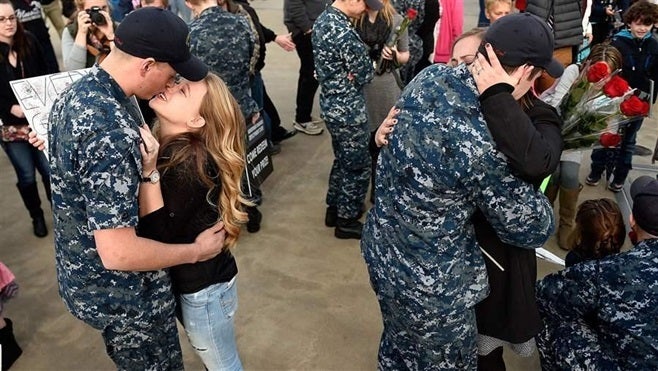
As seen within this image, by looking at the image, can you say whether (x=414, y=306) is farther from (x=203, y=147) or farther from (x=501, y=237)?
(x=203, y=147)

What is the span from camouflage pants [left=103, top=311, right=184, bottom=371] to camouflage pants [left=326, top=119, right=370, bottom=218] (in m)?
1.87

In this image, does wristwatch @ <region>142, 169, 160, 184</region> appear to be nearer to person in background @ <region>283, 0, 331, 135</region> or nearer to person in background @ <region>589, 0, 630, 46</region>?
person in background @ <region>283, 0, 331, 135</region>

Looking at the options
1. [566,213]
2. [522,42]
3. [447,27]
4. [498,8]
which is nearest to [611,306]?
[522,42]

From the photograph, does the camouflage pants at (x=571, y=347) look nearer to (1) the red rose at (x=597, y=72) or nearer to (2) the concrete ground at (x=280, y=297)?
(2) the concrete ground at (x=280, y=297)

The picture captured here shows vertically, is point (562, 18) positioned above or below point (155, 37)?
below

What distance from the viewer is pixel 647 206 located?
2.16 meters

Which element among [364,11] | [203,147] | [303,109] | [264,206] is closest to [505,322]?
[203,147]

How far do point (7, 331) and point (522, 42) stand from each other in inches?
115

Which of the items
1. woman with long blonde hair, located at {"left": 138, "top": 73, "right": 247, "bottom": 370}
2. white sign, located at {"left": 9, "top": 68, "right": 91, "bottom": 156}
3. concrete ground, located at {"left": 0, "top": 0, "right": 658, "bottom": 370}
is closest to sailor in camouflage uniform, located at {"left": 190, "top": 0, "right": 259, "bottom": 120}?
white sign, located at {"left": 9, "top": 68, "right": 91, "bottom": 156}

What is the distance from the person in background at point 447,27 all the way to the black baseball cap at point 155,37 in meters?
3.42

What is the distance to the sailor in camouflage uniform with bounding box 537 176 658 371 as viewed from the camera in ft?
6.71

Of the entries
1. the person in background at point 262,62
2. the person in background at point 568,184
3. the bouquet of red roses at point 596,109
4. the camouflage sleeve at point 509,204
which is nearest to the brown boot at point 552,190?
the person in background at point 568,184

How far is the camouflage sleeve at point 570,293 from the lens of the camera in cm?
220

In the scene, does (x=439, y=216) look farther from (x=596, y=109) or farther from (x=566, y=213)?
(x=566, y=213)
